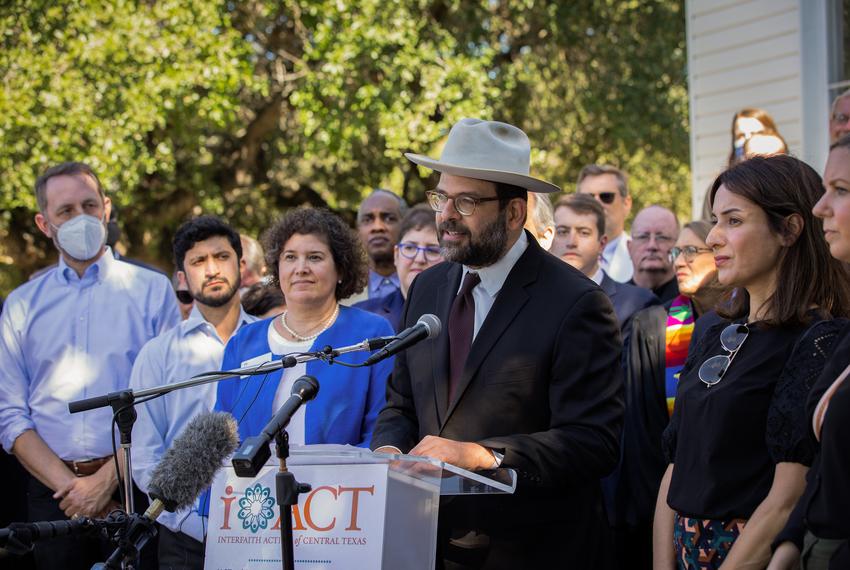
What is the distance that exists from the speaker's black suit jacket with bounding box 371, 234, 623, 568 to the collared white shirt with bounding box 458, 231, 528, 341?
3.1 inches

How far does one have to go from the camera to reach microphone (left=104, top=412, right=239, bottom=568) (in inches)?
131

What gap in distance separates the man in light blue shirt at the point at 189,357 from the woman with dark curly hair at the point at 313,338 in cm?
52

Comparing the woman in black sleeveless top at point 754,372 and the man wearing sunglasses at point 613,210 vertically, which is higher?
the man wearing sunglasses at point 613,210

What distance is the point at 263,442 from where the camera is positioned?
2957 mm

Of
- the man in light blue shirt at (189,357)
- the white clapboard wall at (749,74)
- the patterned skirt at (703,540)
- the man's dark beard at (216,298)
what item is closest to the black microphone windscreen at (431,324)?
the patterned skirt at (703,540)

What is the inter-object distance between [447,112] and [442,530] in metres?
10.7

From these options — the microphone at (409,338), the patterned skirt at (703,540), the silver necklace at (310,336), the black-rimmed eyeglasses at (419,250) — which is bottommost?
the patterned skirt at (703,540)

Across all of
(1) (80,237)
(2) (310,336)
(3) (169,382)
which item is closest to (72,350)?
(1) (80,237)

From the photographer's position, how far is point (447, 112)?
14078 mm

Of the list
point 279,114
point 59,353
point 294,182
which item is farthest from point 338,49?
point 59,353

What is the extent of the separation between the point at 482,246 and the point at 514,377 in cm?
55

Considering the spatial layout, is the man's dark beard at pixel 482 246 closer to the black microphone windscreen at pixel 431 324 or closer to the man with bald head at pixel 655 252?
the black microphone windscreen at pixel 431 324

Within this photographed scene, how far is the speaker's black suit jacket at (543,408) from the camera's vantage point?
379 centimetres

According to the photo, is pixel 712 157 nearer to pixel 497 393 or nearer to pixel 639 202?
pixel 497 393
